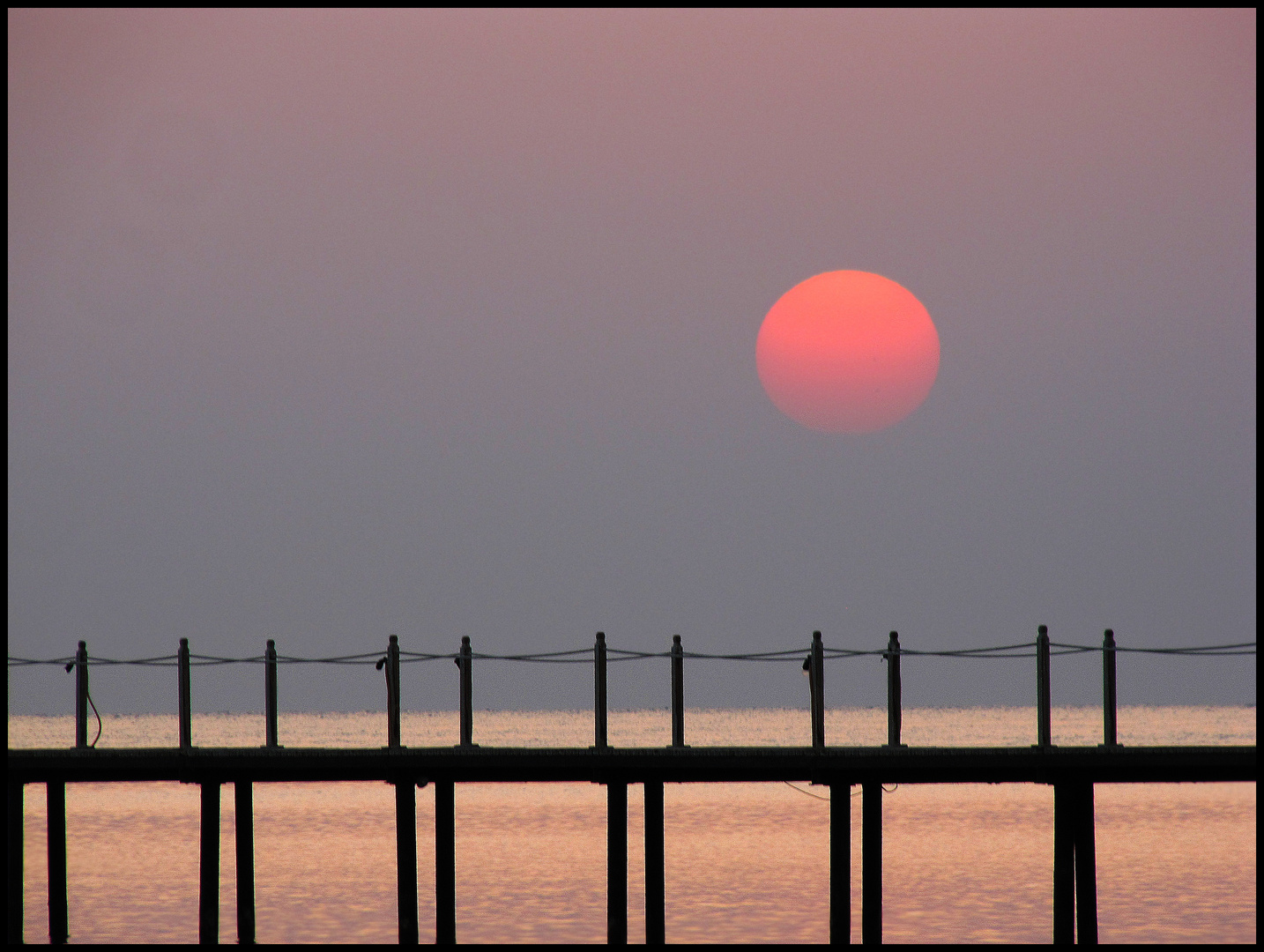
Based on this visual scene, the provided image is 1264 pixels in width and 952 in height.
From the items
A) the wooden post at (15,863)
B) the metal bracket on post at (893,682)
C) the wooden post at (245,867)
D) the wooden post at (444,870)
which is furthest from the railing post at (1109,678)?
the wooden post at (15,863)

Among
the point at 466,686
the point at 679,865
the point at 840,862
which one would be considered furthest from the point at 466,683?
the point at 679,865

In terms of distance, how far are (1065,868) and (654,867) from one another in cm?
505

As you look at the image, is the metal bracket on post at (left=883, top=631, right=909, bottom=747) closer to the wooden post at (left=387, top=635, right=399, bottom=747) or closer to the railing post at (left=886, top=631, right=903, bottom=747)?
the railing post at (left=886, top=631, right=903, bottom=747)

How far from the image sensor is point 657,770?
69.5 feet

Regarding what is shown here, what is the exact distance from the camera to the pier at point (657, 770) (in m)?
20.8

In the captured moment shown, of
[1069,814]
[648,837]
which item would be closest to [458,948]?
[648,837]

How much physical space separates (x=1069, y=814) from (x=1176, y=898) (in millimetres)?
19590

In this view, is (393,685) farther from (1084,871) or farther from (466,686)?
(1084,871)

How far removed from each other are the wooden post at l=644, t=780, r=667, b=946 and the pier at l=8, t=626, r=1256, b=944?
31 mm

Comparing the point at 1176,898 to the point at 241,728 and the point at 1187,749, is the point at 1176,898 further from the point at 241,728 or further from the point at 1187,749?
the point at 241,728

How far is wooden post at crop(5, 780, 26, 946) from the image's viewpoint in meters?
22.8

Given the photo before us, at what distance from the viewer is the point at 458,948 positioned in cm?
2222

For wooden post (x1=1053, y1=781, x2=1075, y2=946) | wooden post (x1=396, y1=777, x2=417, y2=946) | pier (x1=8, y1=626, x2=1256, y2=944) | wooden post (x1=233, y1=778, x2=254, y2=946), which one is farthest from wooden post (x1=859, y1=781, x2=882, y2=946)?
wooden post (x1=233, y1=778, x2=254, y2=946)

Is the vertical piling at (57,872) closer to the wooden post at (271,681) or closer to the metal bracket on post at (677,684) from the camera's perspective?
the wooden post at (271,681)
